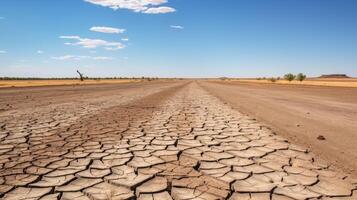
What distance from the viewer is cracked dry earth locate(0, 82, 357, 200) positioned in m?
2.77

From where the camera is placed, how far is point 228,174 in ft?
10.9

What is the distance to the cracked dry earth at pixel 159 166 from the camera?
2765 millimetres

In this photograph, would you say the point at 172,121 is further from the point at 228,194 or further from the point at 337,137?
the point at 228,194

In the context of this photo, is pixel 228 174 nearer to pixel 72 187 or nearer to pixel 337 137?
pixel 72 187

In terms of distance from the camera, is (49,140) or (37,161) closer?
(37,161)

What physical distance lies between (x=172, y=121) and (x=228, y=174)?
3.85 metres

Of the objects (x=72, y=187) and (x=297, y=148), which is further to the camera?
(x=297, y=148)

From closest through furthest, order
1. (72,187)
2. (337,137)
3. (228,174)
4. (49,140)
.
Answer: (72,187) → (228,174) → (49,140) → (337,137)

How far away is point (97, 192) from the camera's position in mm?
2729

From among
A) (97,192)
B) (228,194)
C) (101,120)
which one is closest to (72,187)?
(97,192)

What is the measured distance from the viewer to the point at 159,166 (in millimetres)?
3539

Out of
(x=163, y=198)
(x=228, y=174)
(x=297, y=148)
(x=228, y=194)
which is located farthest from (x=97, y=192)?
(x=297, y=148)

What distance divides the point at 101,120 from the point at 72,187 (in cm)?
432

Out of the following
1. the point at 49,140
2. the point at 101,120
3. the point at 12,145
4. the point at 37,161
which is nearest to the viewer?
the point at 37,161
